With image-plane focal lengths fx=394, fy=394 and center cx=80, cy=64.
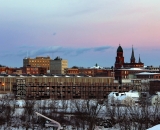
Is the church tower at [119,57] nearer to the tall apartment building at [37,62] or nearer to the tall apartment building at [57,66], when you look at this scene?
the tall apartment building at [57,66]

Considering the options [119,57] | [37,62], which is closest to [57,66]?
[37,62]

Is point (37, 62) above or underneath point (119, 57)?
underneath

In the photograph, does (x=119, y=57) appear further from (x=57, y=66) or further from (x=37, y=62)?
(x=37, y=62)

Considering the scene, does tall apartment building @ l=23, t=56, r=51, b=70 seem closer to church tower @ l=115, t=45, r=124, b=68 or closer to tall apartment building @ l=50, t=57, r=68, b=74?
tall apartment building @ l=50, t=57, r=68, b=74

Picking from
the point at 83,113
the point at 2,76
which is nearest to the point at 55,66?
the point at 2,76

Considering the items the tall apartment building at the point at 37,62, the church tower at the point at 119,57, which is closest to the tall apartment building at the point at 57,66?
the tall apartment building at the point at 37,62

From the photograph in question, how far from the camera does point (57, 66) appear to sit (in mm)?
156875

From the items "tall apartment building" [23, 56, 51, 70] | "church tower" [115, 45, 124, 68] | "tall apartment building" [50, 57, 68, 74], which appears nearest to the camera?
"church tower" [115, 45, 124, 68]

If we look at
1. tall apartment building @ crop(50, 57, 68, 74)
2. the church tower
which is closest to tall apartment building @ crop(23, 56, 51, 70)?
tall apartment building @ crop(50, 57, 68, 74)

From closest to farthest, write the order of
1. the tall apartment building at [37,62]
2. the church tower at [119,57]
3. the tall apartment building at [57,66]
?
the church tower at [119,57] < the tall apartment building at [57,66] < the tall apartment building at [37,62]

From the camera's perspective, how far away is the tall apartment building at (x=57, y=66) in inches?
6083

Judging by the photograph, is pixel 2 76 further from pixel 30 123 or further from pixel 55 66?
pixel 55 66

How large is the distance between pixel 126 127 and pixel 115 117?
7.26m

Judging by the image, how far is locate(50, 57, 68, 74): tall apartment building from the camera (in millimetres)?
154500
